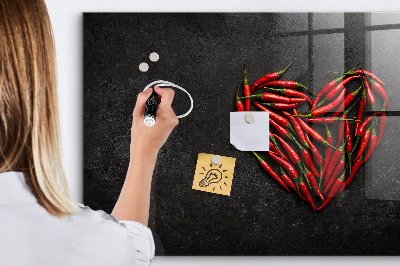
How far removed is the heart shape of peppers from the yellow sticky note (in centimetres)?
10

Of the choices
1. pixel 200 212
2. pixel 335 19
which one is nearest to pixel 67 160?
pixel 200 212

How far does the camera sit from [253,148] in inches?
50.9

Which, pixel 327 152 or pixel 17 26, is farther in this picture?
pixel 327 152

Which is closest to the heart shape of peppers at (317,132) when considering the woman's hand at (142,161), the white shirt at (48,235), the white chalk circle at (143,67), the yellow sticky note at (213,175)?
the yellow sticky note at (213,175)

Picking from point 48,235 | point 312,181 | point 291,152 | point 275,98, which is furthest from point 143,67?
point 48,235

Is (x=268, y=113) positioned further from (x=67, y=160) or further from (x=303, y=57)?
(x=67, y=160)

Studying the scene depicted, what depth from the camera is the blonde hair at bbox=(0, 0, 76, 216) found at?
499mm

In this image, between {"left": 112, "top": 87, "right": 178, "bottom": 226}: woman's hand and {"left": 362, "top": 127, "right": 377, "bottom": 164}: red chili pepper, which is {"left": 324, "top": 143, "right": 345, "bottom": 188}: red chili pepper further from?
{"left": 112, "top": 87, "right": 178, "bottom": 226}: woman's hand

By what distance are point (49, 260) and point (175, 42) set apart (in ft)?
3.05

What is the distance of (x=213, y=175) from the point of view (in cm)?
130

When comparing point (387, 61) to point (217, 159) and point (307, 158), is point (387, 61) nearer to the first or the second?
point (307, 158)

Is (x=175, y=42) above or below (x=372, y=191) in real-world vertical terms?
above

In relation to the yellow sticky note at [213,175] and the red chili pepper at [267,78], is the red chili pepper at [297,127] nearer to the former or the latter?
the red chili pepper at [267,78]

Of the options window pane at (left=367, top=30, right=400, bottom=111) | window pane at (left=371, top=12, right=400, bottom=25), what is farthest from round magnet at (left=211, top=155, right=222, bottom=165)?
window pane at (left=371, top=12, right=400, bottom=25)
